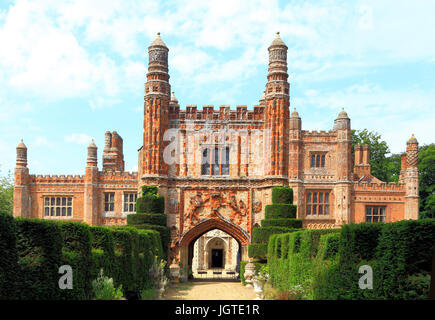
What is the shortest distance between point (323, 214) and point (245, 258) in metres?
12.9

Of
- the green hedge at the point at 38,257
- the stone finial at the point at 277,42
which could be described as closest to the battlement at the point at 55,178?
the stone finial at the point at 277,42

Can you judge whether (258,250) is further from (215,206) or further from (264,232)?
(215,206)

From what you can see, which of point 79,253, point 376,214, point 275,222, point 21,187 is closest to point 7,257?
point 79,253

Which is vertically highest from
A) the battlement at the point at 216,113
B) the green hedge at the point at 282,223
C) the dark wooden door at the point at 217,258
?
the battlement at the point at 216,113

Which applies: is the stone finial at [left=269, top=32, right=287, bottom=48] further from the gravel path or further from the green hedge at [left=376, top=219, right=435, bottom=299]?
the green hedge at [left=376, top=219, right=435, bottom=299]

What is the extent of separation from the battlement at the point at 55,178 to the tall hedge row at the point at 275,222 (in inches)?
690

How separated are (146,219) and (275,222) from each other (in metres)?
7.16

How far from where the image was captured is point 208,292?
26.0 meters

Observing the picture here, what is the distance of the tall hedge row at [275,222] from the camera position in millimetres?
29281

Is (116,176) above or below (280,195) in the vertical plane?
above

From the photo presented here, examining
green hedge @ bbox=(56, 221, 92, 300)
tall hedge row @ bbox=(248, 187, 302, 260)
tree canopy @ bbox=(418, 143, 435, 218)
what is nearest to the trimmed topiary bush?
tall hedge row @ bbox=(248, 187, 302, 260)

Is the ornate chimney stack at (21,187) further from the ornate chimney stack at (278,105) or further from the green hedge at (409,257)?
the green hedge at (409,257)

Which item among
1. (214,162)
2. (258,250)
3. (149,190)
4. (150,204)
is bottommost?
(258,250)

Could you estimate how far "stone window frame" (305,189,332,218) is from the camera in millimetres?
42781
